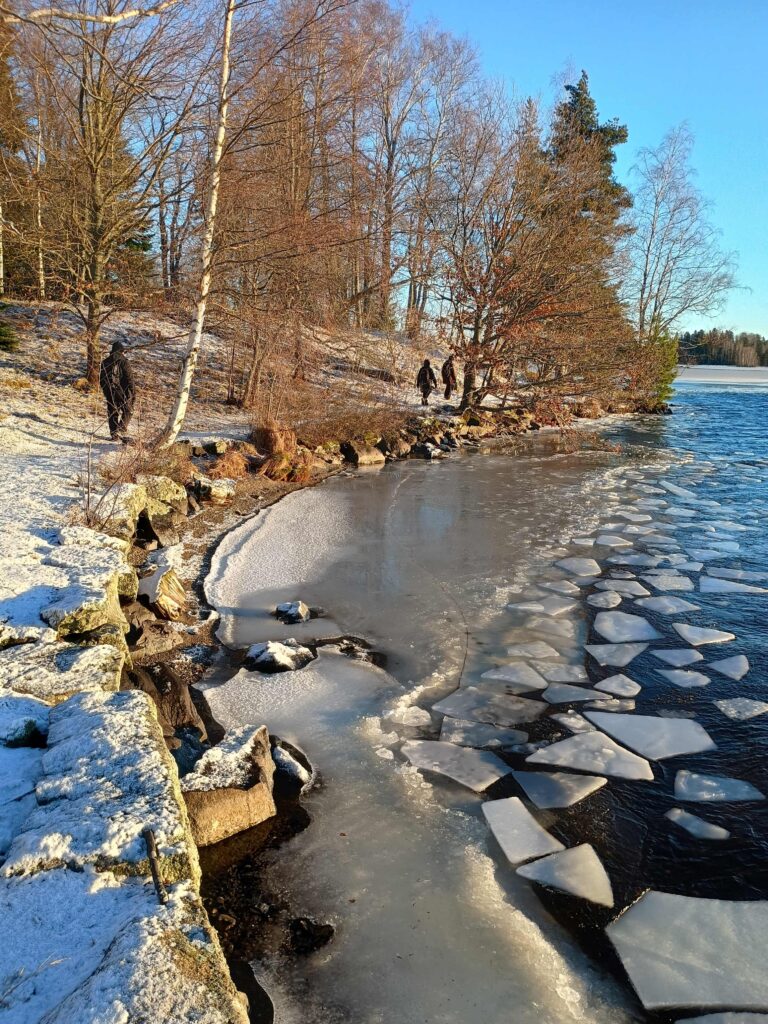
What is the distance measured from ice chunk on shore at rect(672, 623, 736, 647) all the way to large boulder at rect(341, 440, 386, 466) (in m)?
8.54

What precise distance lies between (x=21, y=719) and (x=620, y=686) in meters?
3.59

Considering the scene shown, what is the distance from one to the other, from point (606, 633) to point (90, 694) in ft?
12.6

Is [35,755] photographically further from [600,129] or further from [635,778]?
[600,129]

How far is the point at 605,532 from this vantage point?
328 inches

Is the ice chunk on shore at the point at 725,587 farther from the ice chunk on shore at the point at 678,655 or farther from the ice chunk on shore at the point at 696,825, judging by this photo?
the ice chunk on shore at the point at 696,825

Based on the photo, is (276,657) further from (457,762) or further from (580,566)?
(580,566)

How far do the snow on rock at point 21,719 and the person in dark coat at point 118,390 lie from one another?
702cm

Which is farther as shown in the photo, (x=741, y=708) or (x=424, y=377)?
(x=424, y=377)

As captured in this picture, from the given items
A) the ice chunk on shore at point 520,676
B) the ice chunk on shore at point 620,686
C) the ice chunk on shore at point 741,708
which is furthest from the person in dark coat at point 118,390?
the ice chunk on shore at point 741,708

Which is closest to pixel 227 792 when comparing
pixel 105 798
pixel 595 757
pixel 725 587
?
pixel 105 798

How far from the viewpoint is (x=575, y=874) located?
111 inches

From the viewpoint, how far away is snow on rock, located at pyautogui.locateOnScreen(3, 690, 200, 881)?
2.22 m

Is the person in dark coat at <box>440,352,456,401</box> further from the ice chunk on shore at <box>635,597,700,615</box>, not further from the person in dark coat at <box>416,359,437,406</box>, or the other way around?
the ice chunk on shore at <box>635,597,700,615</box>

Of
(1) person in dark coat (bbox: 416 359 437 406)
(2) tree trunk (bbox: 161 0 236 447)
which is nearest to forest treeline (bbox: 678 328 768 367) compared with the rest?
(1) person in dark coat (bbox: 416 359 437 406)
